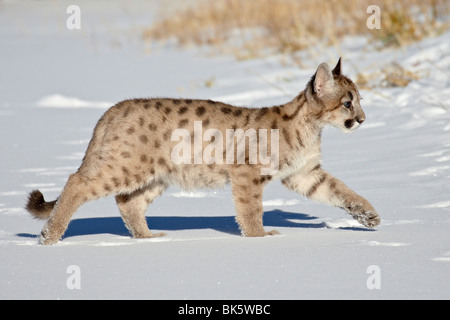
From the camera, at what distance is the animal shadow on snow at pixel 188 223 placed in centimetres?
522

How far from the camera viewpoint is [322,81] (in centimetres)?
519

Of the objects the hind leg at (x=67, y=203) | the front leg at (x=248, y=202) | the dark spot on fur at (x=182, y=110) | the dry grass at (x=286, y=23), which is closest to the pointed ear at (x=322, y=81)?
the front leg at (x=248, y=202)

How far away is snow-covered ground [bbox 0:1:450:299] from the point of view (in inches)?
147

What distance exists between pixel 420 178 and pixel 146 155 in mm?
2209

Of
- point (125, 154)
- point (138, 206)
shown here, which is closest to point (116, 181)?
point (125, 154)

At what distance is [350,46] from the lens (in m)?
11.3

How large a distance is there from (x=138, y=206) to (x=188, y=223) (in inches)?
14.4

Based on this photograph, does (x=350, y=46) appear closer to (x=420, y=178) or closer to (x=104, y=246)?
(x=420, y=178)

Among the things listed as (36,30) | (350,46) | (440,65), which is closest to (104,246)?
(440,65)

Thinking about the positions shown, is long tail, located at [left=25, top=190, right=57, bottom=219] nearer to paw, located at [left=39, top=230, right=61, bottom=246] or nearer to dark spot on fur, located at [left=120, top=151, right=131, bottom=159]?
paw, located at [left=39, top=230, right=61, bottom=246]

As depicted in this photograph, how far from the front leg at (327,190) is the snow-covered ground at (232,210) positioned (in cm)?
14

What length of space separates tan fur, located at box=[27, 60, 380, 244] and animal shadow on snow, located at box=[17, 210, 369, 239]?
0.19 metres

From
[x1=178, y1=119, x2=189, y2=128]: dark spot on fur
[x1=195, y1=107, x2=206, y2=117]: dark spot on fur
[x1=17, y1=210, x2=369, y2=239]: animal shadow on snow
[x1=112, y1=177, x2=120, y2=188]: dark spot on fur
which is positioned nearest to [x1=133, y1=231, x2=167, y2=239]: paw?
[x1=17, y1=210, x2=369, y2=239]: animal shadow on snow

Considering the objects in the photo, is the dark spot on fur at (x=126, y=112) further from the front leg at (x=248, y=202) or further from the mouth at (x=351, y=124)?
A: the mouth at (x=351, y=124)
